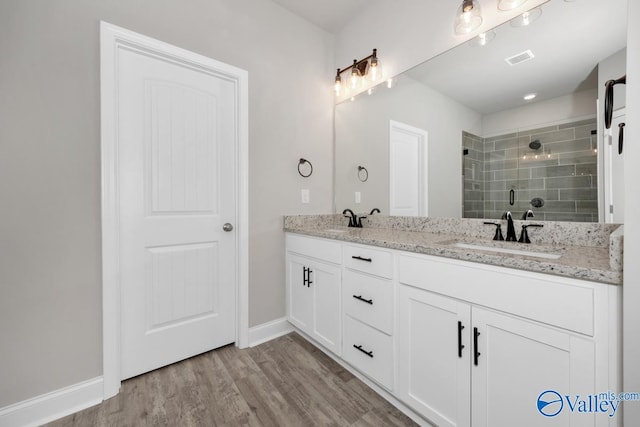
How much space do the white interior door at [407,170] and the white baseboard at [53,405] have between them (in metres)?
2.16

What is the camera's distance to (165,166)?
1750 millimetres

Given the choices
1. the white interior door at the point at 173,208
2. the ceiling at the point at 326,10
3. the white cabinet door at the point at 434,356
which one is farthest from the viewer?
the ceiling at the point at 326,10

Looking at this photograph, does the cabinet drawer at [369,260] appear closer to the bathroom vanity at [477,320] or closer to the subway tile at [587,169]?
the bathroom vanity at [477,320]

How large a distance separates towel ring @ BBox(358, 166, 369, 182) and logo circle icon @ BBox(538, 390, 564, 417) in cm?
174

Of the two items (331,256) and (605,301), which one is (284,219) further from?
(605,301)

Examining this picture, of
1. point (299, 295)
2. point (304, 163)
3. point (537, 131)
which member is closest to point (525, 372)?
point (537, 131)

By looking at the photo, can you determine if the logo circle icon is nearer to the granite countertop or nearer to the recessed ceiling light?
the granite countertop

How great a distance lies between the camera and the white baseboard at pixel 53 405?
51.5 inches

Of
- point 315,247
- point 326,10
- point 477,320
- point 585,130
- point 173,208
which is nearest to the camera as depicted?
point 477,320

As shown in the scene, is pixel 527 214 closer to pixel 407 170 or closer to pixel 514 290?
pixel 514 290

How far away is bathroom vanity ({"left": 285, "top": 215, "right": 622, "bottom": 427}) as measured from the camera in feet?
2.72

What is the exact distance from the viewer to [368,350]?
154 centimetres

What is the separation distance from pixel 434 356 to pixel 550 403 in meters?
0.40

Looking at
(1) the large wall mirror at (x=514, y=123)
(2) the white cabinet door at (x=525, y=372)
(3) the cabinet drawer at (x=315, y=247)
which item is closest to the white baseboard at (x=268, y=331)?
(3) the cabinet drawer at (x=315, y=247)
